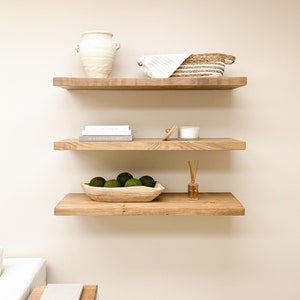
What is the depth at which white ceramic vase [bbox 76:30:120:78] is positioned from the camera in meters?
1.85

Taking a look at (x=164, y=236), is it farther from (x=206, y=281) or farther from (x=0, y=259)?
(x=0, y=259)

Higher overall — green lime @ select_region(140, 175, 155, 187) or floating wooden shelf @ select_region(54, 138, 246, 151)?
floating wooden shelf @ select_region(54, 138, 246, 151)

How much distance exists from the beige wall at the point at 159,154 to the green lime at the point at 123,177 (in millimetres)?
119

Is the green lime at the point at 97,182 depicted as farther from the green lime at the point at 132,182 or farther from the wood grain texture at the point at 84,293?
the wood grain texture at the point at 84,293

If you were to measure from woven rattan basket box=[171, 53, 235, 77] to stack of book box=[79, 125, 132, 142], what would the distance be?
1.12ft

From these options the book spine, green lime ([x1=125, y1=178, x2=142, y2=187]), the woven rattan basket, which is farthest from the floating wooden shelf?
the woven rattan basket

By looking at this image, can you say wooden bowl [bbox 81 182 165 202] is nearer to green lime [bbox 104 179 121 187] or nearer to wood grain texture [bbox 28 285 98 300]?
green lime [bbox 104 179 121 187]

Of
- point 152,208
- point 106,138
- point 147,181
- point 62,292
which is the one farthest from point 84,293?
point 106,138

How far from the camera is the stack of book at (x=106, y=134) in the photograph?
1882 millimetres

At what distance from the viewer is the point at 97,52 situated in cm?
185

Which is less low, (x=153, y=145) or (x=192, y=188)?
(x=153, y=145)

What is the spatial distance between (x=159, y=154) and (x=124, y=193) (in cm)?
32

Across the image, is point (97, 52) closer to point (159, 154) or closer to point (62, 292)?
point (159, 154)

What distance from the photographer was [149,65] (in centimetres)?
187
